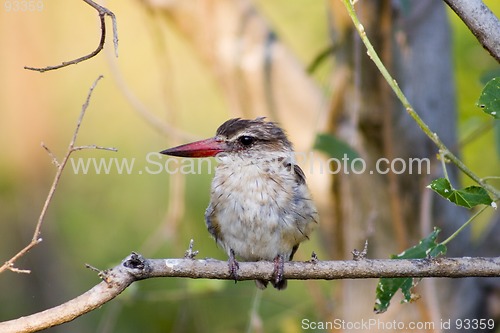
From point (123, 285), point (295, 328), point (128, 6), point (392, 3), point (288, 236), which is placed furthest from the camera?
point (128, 6)

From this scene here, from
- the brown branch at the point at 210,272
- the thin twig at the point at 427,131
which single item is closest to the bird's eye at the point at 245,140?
the brown branch at the point at 210,272

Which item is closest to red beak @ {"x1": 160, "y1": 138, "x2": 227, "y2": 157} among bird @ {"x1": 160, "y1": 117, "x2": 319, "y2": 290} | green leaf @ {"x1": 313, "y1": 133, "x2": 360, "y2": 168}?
bird @ {"x1": 160, "y1": 117, "x2": 319, "y2": 290}

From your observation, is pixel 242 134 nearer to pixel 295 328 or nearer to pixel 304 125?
pixel 304 125

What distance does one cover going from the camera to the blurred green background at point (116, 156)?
4547 mm

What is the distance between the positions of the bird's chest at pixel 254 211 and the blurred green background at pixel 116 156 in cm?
141

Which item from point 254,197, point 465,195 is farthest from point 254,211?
point 465,195

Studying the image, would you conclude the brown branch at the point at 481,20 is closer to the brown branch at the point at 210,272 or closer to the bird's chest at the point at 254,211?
the brown branch at the point at 210,272

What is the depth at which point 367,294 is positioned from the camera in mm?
3641

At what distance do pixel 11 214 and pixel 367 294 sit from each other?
259 centimetres

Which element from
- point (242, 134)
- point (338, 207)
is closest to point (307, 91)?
point (338, 207)

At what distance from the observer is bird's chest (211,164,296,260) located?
8.51 feet

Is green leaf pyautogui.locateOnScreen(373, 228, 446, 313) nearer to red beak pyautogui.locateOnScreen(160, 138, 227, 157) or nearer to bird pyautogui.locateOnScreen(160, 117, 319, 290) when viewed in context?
bird pyautogui.locateOnScreen(160, 117, 319, 290)

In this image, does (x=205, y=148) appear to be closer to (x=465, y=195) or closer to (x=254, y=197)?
(x=254, y=197)

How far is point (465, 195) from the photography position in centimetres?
179
